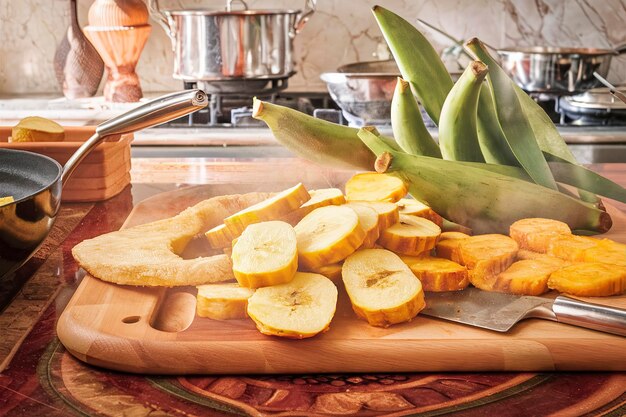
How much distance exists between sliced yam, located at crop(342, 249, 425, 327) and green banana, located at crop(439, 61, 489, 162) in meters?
0.32

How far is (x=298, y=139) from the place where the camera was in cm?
A: 128

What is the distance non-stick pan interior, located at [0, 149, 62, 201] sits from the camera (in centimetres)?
121

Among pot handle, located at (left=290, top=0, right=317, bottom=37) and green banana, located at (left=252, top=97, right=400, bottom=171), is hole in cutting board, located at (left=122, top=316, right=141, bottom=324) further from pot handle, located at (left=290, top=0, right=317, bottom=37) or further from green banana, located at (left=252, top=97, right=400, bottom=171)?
pot handle, located at (left=290, top=0, right=317, bottom=37)

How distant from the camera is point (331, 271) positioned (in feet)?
3.34

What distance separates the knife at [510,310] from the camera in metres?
0.90

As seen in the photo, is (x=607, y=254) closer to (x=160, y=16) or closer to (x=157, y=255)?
(x=157, y=255)

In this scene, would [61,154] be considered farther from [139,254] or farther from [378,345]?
[378,345]

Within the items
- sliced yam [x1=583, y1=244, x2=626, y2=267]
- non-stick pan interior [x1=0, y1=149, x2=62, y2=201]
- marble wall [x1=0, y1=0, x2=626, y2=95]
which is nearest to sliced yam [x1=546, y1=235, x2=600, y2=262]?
sliced yam [x1=583, y1=244, x2=626, y2=267]

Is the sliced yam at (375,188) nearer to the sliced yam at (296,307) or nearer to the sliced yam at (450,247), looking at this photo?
the sliced yam at (450,247)

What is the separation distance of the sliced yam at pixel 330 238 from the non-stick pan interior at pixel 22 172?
1.30 feet

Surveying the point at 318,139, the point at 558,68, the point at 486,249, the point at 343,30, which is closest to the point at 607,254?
the point at 486,249

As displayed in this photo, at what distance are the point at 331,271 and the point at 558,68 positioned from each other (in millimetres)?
1767

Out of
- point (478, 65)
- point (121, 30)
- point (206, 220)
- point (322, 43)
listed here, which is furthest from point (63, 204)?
point (322, 43)

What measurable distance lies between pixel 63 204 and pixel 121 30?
1307 mm
